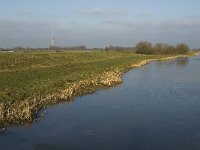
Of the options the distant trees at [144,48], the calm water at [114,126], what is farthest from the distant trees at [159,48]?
the calm water at [114,126]

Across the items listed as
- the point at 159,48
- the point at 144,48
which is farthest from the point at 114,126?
the point at 159,48

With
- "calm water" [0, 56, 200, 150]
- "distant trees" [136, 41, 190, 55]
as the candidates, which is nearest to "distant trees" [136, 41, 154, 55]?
"distant trees" [136, 41, 190, 55]

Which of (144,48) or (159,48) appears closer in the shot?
(144,48)

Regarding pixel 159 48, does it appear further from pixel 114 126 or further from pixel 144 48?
pixel 114 126

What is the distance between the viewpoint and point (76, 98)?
71.1 ft

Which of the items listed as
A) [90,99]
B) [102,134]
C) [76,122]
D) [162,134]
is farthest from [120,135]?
[90,99]

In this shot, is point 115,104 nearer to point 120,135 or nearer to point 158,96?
point 158,96

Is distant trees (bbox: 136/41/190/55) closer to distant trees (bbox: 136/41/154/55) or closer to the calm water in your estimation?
distant trees (bbox: 136/41/154/55)

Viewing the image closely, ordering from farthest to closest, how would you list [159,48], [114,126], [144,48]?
[159,48] → [144,48] → [114,126]

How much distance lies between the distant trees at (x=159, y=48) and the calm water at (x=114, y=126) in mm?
100048

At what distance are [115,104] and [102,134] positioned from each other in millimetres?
7152

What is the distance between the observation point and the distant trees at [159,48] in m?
122

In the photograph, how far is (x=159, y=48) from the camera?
5039 inches

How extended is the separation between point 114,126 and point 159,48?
115845 millimetres
